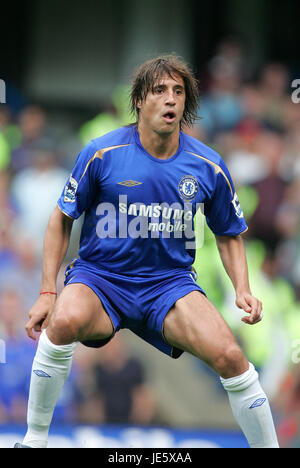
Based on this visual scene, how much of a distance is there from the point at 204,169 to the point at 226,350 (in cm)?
113

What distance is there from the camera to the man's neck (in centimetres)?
478

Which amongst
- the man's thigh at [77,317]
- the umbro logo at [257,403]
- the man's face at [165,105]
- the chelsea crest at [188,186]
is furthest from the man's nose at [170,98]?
the umbro logo at [257,403]

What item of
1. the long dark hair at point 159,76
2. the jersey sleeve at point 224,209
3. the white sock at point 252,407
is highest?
the long dark hair at point 159,76

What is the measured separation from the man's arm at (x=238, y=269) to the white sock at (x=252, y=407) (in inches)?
15.0

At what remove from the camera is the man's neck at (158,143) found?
15.7ft

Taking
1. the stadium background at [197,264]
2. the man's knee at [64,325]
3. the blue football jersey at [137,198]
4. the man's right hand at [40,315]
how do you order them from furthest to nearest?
1. the stadium background at [197,264]
2. the blue football jersey at [137,198]
3. the man's right hand at [40,315]
4. the man's knee at [64,325]

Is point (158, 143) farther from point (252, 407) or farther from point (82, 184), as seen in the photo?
point (252, 407)

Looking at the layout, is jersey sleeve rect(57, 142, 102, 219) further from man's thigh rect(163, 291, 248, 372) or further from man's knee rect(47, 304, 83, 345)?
man's thigh rect(163, 291, 248, 372)

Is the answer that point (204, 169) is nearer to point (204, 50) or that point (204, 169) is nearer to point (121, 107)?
point (121, 107)

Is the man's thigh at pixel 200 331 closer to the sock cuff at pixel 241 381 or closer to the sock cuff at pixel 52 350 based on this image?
the sock cuff at pixel 241 381

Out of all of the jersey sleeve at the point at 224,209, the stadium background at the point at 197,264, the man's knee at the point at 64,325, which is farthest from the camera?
the stadium background at the point at 197,264

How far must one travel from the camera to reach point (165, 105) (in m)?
4.66

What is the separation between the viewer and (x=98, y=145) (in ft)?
15.5
